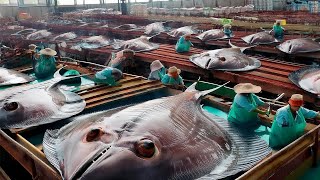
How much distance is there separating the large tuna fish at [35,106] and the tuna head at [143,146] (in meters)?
0.90

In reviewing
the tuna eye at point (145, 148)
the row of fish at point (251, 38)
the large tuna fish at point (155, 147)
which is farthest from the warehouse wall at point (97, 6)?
the tuna eye at point (145, 148)

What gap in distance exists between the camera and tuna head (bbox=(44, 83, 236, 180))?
7.91 feet

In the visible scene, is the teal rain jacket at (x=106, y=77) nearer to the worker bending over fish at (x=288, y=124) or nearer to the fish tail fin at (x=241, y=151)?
the fish tail fin at (x=241, y=151)

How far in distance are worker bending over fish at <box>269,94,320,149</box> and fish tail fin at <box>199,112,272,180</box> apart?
29 centimetres

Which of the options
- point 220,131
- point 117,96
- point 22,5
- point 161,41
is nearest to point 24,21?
point 22,5

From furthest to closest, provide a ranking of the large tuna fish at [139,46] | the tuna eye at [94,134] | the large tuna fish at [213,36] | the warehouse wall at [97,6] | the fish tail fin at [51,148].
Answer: the warehouse wall at [97,6] < the large tuna fish at [213,36] < the large tuna fish at [139,46] < the fish tail fin at [51,148] < the tuna eye at [94,134]

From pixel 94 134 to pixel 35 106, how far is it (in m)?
2.04

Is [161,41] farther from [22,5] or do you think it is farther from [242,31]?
[22,5]

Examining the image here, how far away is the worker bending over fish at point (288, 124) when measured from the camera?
3.58 meters

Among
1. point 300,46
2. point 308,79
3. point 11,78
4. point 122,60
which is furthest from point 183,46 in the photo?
point 11,78

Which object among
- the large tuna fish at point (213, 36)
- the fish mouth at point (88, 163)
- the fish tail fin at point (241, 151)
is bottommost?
the fish tail fin at point (241, 151)

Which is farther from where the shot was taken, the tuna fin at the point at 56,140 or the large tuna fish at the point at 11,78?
the large tuna fish at the point at 11,78

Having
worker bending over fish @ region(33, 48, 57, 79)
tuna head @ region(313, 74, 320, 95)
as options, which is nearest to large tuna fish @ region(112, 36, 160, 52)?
worker bending over fish @ region(33, 48, 57, 79)

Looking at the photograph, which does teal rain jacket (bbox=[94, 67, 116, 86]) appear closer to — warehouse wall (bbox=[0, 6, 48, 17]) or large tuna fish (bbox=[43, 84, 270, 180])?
large tuna fish (bbox=[43, 84, 270, 180])
